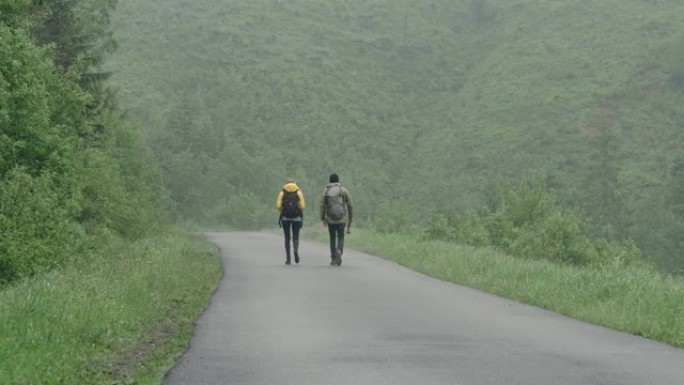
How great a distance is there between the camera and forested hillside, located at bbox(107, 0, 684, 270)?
7525cm

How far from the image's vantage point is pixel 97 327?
9.48 meters

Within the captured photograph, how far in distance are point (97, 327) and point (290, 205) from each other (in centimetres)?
1370

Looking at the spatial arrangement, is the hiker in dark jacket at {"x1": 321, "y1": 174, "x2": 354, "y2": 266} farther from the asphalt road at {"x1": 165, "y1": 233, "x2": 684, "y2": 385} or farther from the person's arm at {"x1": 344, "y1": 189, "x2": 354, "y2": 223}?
the asphalt road at {"x1": 165, "y1": 233, "x2": 684, "y2": 385}

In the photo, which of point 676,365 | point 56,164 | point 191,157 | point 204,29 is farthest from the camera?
point 204,29

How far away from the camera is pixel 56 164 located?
2078 centimetres

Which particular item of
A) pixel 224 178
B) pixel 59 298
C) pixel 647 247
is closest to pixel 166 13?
pixel 224 178

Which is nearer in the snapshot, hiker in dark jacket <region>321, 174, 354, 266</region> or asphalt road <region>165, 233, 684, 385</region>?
asphalt road <region>165, 233, 684, 385</region>

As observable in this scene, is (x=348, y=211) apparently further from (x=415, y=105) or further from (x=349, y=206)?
(x=415, y=105)

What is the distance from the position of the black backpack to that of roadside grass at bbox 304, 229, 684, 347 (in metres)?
2.87

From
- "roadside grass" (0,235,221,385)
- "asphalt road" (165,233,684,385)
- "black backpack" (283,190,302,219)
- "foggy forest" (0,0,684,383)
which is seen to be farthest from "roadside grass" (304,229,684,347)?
"foggy forest" (0,0,684,383)

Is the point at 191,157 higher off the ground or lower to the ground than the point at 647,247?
higher

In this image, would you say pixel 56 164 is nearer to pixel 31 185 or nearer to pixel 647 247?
pixel 31 185

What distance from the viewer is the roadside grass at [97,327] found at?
24.8 ft

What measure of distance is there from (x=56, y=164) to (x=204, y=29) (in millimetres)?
93431
